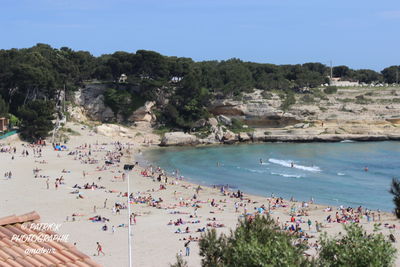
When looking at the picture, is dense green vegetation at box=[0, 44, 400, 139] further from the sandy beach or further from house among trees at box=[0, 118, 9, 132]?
the sandy beach

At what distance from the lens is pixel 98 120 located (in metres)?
63.6

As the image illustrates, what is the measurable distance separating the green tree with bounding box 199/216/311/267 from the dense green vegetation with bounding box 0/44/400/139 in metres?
47.7

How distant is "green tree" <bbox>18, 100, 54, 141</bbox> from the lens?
165 feet

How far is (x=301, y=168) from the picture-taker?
4441 centimetres

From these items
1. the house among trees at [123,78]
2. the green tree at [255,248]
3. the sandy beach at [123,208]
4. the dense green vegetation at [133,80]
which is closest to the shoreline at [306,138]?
the dense green vegetation at [133,80]

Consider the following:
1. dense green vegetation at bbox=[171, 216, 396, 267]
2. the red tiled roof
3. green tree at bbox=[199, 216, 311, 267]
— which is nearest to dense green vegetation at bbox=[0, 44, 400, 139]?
green tree at bbox=[199, 216, 311, 267]

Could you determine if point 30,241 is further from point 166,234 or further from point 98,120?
point 98,120

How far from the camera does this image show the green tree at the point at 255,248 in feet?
24.7

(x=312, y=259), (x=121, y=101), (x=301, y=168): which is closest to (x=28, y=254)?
(x=312, y=259)

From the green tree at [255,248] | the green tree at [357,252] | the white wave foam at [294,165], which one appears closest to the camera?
the green tree at [255,248]

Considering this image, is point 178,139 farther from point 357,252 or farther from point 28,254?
point 28,254

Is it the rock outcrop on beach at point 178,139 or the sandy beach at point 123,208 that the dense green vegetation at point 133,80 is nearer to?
the rock outcrop on beach at point 178,139

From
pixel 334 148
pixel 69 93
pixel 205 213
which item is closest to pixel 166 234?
pixel 205 213

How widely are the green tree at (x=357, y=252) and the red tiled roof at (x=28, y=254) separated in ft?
12.6
